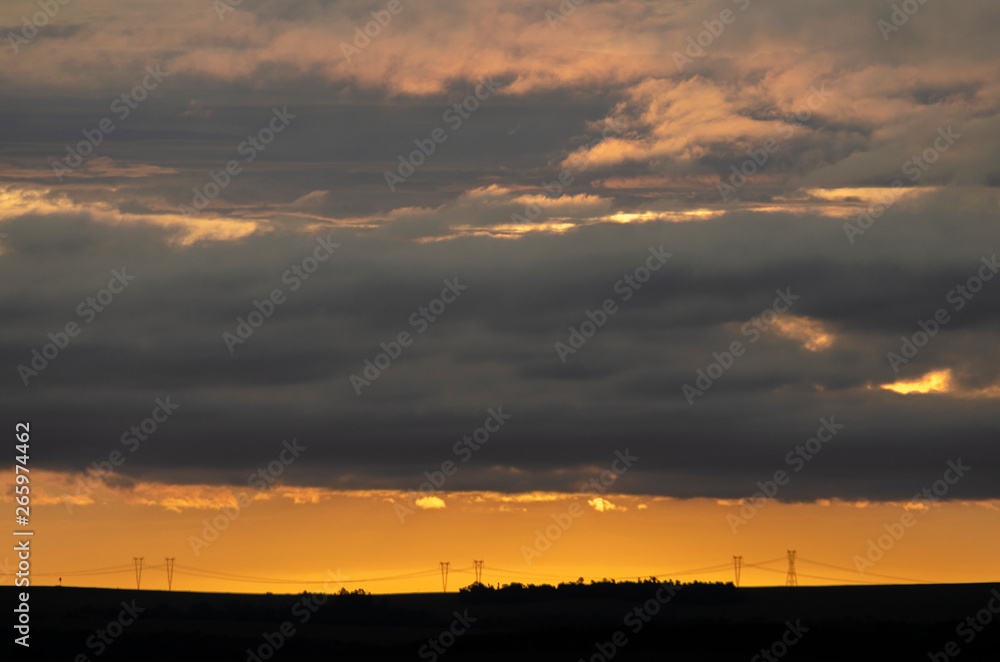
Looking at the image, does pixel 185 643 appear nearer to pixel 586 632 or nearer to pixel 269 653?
pixel 269 653

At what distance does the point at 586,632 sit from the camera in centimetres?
19175

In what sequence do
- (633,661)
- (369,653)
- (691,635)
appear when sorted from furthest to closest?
(369,653) < (691,635) < (633,661)

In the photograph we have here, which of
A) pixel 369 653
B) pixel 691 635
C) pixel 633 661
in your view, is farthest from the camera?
pixel 369 653

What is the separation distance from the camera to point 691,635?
180 metres

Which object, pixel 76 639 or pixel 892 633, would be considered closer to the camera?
pixel 892 633

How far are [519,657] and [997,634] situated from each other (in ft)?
198

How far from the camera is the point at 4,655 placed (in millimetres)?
173375

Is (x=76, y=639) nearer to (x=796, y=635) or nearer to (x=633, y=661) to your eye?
(x=633, y=661)

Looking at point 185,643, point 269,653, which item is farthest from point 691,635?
point 185,643

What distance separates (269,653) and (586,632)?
45.2 metres

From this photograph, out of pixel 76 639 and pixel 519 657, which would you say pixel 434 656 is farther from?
pixel 76 639

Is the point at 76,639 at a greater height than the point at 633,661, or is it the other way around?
the point at 76,639

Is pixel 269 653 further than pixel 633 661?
Yes

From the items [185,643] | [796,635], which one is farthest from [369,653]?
[796,635]
